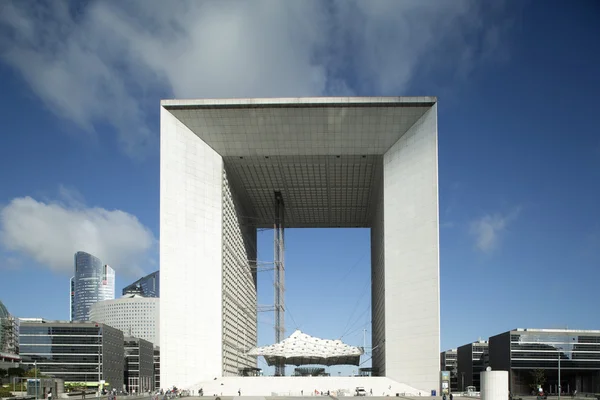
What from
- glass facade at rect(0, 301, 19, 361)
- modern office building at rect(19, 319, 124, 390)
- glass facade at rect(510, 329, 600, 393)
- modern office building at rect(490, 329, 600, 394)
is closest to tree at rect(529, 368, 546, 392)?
modern office building at rect(490, 329, 600, 394)

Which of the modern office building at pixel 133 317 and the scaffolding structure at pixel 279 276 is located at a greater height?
the scaffolding structure at pixel 279 276

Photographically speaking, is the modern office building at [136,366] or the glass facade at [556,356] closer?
the glass facade at [556,356]

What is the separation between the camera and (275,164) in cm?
5969

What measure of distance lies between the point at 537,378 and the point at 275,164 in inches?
2099

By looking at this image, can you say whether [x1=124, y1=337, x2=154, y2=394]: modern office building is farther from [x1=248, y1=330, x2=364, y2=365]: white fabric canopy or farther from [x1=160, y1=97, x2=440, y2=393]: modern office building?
[x1=160, y1=97, x2=440, y2=393]: modern office building

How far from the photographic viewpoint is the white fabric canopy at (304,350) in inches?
2360

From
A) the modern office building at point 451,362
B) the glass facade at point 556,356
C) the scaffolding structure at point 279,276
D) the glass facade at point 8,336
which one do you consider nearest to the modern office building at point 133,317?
the glass facade at point 8,336

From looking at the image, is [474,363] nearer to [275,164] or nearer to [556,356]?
[556,356]

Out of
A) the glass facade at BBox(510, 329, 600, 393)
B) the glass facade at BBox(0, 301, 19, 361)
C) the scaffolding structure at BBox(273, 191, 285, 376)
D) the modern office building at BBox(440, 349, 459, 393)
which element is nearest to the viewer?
the scaffolding structure at BBox(273, 191, 285, 376)

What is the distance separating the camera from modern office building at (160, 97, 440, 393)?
5272 centimetres

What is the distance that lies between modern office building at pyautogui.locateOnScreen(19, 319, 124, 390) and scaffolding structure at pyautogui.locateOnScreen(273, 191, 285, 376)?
4525 cm

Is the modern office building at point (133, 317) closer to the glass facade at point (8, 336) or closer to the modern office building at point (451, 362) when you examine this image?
the glass facade at point (8, 336)

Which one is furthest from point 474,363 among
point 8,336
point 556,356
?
point 8,336

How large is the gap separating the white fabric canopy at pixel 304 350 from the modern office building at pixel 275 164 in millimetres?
3266
